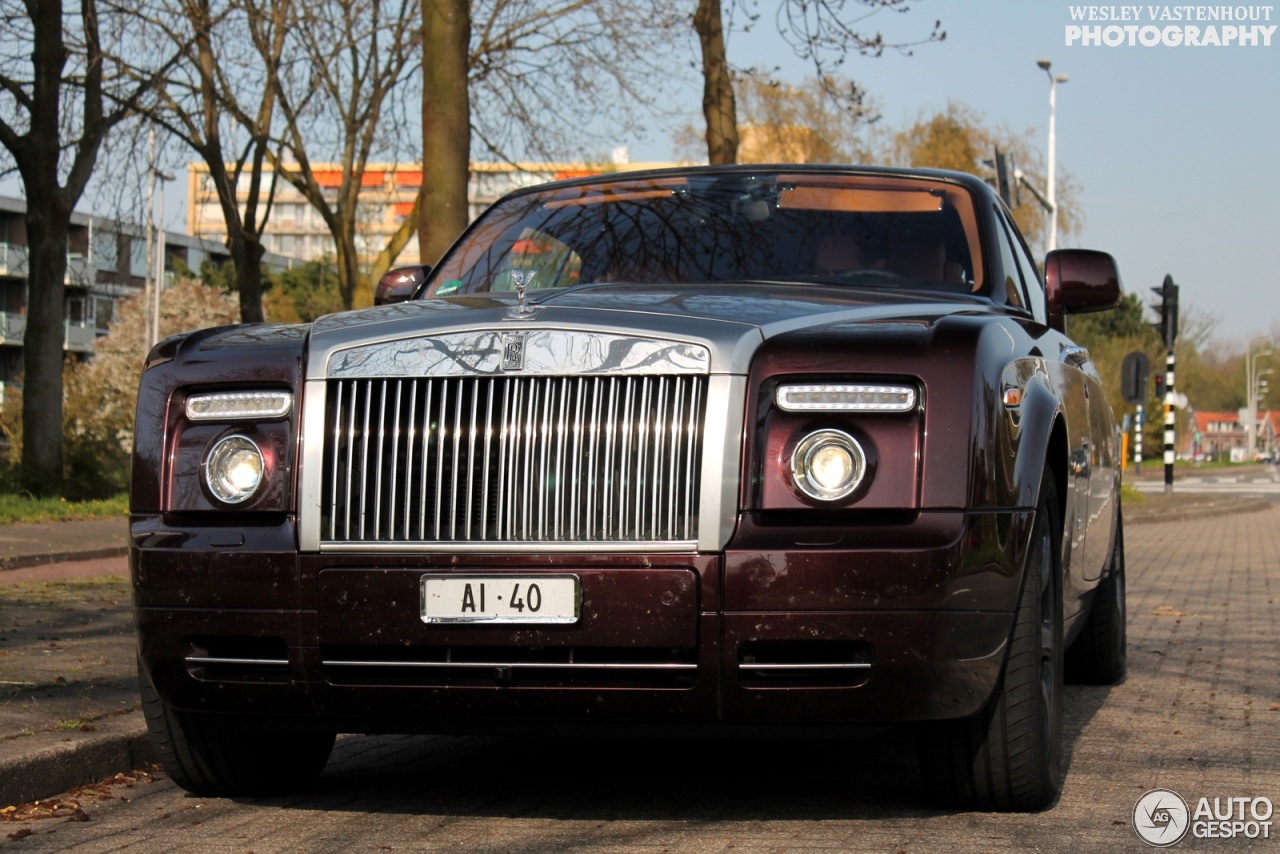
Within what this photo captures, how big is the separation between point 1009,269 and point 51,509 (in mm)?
15197

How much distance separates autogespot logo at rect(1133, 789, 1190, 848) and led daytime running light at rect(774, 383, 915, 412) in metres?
1.25

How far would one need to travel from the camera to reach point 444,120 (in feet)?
45.7

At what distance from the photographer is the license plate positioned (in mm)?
4074

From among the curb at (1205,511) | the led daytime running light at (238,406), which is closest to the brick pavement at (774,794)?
the led daytime running light at (238,406)

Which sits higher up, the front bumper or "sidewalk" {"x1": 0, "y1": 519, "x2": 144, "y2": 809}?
the front bumper

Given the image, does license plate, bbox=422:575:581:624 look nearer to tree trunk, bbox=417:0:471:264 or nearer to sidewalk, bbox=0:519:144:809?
sidewalk, bbox=0:519:144:809

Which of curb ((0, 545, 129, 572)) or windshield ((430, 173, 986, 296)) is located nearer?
windshield ((430, 173, 986, 296))

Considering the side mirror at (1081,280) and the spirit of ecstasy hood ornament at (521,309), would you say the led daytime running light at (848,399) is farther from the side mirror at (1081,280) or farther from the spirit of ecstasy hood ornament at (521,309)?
the side mirror at (1081,280)

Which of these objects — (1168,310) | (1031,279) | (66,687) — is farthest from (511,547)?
(1168,310)

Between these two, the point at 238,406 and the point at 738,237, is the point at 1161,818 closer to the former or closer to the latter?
the point at 738,237

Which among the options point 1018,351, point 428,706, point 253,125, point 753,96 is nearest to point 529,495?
point 428,706

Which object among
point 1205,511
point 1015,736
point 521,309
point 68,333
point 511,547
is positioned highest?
point 68,333

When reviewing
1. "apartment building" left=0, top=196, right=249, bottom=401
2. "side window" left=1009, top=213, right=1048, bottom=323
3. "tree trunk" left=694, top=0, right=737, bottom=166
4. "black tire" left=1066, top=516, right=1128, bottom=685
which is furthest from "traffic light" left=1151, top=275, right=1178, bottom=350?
"apartment building" left=0, top=196, right=249, bottom=401

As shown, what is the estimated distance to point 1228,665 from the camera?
810 cm
